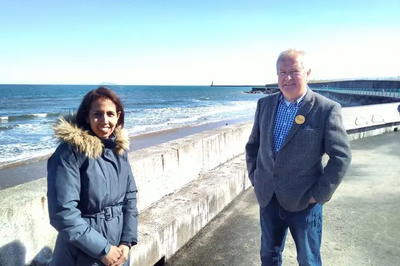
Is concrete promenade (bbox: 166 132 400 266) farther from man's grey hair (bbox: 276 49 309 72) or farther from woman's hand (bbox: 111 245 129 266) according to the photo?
man's grey hair (bbox: 276 49 309 72)

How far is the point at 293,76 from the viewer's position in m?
2.25

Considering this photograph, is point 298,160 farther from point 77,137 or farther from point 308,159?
point 77,137

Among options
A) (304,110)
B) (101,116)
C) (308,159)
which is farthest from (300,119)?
(101,116)

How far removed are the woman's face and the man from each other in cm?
123

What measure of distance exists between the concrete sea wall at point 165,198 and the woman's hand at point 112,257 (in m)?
0.78

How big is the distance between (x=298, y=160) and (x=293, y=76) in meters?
0.62

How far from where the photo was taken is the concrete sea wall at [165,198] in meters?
2.21

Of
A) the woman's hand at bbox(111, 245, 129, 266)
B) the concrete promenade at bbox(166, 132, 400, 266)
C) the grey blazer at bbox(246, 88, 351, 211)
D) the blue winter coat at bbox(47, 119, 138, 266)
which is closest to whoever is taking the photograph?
the blue winter coat at bbox(47, 119, 138, 266)

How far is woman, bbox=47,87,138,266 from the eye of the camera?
1.70 metres

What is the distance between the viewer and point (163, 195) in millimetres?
3844

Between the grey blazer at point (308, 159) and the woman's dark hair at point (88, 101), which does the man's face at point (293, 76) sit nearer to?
the grey blazer at point (308, 159)

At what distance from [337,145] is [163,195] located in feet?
7.58

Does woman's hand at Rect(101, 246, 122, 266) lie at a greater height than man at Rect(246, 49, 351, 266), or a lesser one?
lesser

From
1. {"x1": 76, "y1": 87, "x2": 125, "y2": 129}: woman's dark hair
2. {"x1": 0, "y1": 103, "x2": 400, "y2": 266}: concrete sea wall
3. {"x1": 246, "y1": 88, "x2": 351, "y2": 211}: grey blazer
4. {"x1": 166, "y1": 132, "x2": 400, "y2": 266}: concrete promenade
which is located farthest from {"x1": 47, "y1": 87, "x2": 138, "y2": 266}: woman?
{"x1": 166, "y1": 132, "x2": 400, "y2": 266}: concrete promenade
